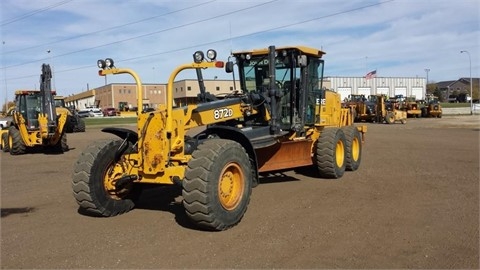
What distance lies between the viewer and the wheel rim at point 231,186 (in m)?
6.37

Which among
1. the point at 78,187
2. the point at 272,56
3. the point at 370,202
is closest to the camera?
the point at 78,187

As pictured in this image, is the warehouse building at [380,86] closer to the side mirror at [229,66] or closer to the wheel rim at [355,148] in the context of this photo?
the wheel rim at [355,148]

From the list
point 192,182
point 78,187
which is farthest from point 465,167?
point 78,187

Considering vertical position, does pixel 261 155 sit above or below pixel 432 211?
above

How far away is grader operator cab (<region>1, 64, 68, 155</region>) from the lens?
1744cm

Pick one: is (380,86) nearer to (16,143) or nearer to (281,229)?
(16,143)

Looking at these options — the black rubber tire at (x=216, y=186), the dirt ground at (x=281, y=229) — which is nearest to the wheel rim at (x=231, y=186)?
the black rubber tire at (x=216, y=186)

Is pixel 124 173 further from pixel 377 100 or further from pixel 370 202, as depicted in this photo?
pixel 377 100

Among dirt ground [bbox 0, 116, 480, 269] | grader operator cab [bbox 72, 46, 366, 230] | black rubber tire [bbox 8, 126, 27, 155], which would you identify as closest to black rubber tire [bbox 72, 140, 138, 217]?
grader operator cab [bbox 72, 46, 366, 230]

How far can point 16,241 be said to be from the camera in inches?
235

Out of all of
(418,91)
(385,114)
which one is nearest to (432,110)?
(385,114)

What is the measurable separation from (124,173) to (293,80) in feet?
13.5

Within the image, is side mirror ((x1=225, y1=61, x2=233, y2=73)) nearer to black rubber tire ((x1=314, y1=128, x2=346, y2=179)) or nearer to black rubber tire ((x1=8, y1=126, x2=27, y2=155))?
black rubber tire ((x1=314, y1=128, x2=346, y2=179))

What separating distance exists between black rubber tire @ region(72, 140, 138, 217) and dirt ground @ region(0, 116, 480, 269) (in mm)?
206
